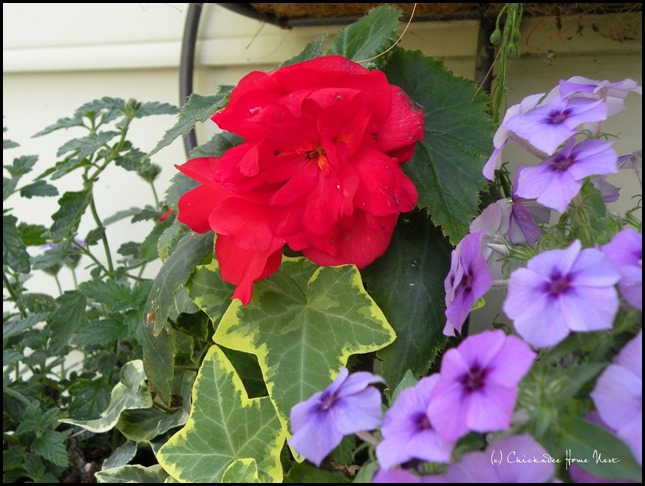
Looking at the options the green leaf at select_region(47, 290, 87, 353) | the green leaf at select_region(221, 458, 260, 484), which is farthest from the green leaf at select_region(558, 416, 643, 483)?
the green leaf at select_region(47, 290, 87, 353)

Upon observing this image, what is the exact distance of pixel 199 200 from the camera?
538 millimetres

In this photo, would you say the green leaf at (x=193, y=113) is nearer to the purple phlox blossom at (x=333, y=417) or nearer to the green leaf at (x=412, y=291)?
the green leaf at (x=412, y=291)

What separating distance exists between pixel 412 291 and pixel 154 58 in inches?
35.6

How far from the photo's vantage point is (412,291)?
54 centimetres

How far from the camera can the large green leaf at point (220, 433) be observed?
0.48 meters

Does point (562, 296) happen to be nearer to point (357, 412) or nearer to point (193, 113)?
point (357, 412)

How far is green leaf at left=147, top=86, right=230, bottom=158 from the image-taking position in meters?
0.58

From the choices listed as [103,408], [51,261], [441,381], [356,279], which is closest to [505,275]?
[356,279]

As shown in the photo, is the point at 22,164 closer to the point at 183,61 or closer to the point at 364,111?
the point at 183,61

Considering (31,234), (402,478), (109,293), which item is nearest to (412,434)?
(402,478)

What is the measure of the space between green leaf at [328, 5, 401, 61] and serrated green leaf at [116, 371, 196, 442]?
369mm

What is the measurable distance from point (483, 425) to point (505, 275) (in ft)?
0.81

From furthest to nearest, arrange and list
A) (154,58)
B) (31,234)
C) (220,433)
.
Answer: (154,58)
(31,234)
(220,433)

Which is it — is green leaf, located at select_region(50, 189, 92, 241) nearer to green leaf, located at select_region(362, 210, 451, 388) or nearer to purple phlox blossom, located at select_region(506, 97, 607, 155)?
green leaf, located at select_region(362, 210, 451, 388)
